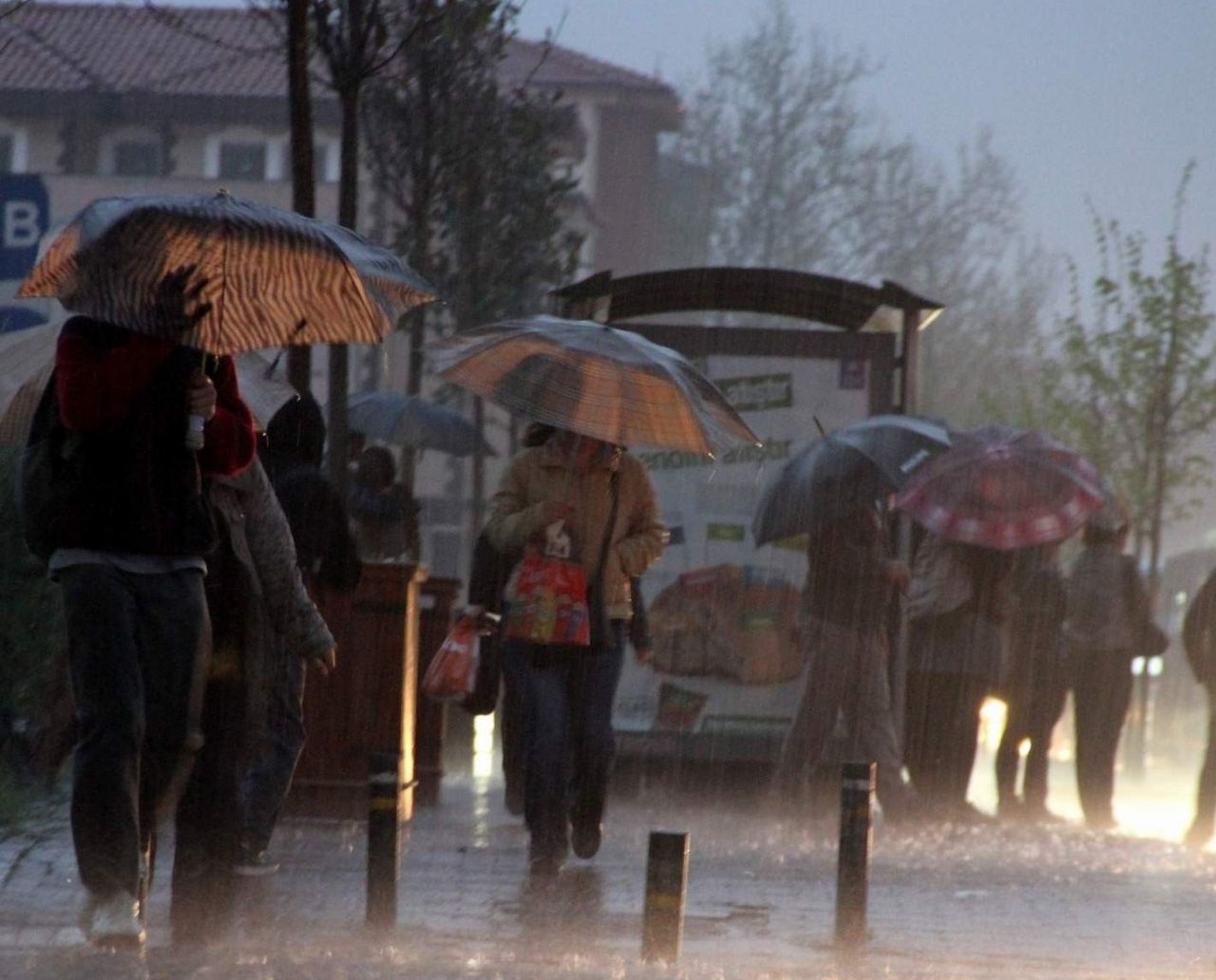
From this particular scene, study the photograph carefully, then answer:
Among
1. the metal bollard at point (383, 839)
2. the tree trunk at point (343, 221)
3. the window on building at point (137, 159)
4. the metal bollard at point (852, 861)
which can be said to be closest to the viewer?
the metal bollard at point (383, 839)

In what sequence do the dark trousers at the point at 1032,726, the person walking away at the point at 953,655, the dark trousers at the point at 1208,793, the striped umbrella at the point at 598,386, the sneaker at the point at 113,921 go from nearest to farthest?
Result: the sneaker at the point at 113,921 → the striped umbrella at the point at 598,386 → the person walking away at the point at 953,655 → the dark trousers at the point at 1208,793 → the dark trousers at the point at 1032,726

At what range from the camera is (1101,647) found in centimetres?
1502

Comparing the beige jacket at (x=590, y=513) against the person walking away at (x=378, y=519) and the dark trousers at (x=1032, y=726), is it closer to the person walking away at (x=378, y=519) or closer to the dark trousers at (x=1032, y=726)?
A: the dark trousers at (x=1032, y=726)

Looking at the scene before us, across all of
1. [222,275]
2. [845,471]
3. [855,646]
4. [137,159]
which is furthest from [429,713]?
[137,159]

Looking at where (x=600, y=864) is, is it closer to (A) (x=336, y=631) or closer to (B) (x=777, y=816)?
(A) (x=336, y=631)

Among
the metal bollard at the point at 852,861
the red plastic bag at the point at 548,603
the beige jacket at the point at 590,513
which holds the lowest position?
Answer: the metal bollard at the point at 852,861

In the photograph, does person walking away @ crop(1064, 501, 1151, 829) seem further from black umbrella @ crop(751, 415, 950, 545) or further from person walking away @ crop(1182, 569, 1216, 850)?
black umbrella @ crop(751, 415, 950, 545)

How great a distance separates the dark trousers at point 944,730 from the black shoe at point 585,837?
4.28m

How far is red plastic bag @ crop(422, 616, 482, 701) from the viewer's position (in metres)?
9.93

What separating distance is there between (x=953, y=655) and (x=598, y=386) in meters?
5.03

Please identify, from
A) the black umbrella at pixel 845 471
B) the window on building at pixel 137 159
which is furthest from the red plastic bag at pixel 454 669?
the window on building at pixel 137 159

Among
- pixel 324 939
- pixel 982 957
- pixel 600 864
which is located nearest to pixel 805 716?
pixel 600 864

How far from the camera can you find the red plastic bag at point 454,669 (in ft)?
32.6

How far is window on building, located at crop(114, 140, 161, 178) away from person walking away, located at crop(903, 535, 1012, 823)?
43.9 metres
